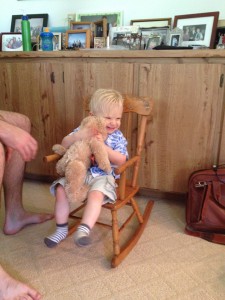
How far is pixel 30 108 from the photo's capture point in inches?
80.7

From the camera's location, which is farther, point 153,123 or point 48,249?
point 153,123

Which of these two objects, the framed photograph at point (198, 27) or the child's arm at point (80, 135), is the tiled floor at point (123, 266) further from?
the framed photograph at point (198, 27)

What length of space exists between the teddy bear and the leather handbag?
1.88 ft

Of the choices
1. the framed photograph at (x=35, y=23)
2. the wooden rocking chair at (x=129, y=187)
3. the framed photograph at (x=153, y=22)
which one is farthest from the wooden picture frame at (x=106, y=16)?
the wooden rocking chair at (x=129, y=187)

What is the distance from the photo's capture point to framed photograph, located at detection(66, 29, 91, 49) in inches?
83.6

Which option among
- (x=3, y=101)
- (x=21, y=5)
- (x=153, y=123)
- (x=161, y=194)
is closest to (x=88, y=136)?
(x=153, y=123)

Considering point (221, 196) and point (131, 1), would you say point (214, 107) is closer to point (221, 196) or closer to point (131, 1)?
point (221, 196)

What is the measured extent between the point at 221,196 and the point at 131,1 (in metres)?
1.61

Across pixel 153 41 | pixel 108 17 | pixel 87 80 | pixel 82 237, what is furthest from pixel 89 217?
pixel 108 17

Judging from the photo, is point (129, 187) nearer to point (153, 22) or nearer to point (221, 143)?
point (221, 143)

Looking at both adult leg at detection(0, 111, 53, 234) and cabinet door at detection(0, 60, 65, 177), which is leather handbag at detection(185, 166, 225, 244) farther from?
cabinet door at detection(0, 60, 65, 177)

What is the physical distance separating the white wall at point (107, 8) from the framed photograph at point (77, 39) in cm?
28

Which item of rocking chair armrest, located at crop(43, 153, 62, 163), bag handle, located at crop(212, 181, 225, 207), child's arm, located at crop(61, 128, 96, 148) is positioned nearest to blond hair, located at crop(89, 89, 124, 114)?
child's arm, located at crop(61, 128, 96, 148)

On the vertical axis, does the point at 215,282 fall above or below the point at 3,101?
below
